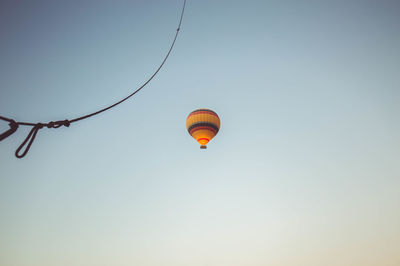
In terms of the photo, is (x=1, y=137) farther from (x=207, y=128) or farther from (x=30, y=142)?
(x=207, y=128)

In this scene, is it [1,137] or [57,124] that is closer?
[1,137]

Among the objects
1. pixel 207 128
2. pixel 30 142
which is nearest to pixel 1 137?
pixel 30 142

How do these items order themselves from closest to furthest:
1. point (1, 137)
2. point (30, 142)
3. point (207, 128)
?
point (1, 137), point (30, 142), point (207, 128)

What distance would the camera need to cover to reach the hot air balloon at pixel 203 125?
55.9 feet

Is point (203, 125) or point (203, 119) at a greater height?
point (203, 119)

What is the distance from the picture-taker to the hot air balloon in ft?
55.9

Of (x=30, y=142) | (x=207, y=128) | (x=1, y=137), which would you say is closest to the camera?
(x=1, y=137)

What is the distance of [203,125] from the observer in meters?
17.0

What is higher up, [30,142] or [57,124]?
[57,124]

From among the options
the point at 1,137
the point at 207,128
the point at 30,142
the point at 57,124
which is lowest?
the point at 1,137

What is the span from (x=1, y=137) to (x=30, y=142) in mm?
537

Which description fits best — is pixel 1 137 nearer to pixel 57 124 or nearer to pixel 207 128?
pixel 57 124

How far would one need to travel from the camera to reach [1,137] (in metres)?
2.08

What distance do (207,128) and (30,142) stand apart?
48.2 feet
